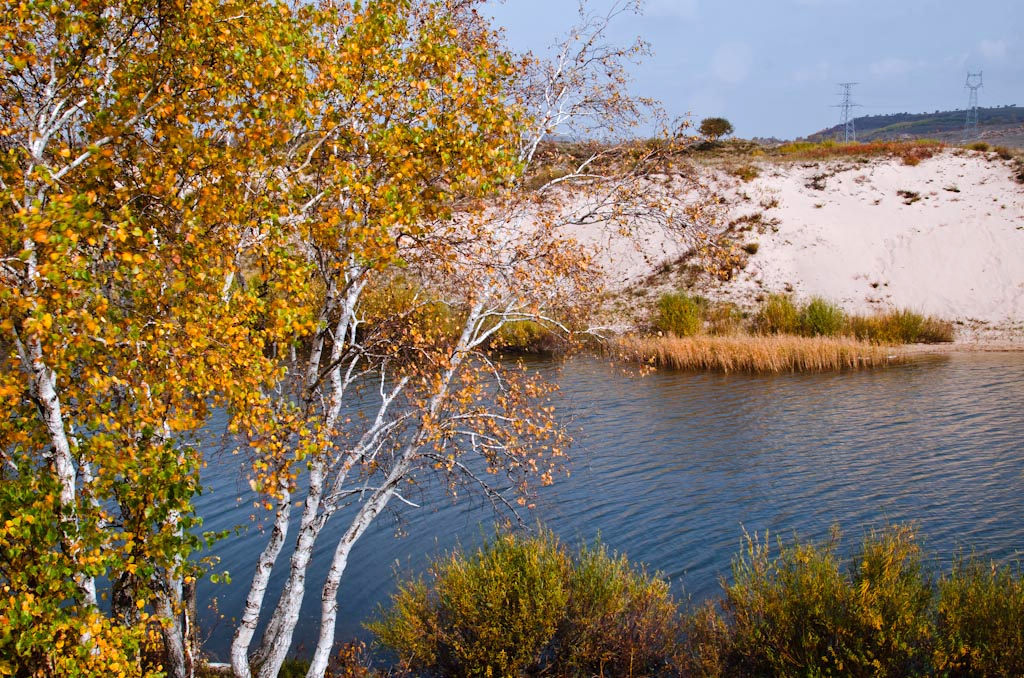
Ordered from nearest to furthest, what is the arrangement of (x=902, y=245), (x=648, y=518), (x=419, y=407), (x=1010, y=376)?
(x=419, y=407)
(x=648, y=518)
(x=1010, y=376)
(x=902, y=245)

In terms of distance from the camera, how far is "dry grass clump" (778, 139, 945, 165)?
43906 millimetres

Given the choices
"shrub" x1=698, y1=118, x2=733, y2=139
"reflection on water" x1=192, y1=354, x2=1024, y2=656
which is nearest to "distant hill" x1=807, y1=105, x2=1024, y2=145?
"shrub" x1=698, y1=118, x2=733, y2=139

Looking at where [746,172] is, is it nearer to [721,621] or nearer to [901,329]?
[901,329]

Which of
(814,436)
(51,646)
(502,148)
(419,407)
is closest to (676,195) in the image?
(502,148)

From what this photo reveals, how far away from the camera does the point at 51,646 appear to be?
487 cm

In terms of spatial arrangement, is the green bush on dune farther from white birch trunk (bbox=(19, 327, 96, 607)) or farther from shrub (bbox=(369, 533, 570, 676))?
white birch trunk (bbox=(19, 327, 96, 607))

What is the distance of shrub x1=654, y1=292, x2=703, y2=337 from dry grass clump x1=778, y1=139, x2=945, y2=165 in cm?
2098

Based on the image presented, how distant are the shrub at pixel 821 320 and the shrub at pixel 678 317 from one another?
3.78m

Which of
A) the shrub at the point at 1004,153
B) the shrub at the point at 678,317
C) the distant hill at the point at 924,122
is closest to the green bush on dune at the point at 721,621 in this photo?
the shrub at the point at 678,317

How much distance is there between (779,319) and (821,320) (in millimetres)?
1578

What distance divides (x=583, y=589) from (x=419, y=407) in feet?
8.66

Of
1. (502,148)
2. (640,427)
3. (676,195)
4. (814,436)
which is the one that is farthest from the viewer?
(640,427)

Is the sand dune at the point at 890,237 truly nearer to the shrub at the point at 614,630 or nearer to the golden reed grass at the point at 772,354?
the golden reed grass at the point at 772,354

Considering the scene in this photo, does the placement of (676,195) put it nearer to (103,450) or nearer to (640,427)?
(103,450)
